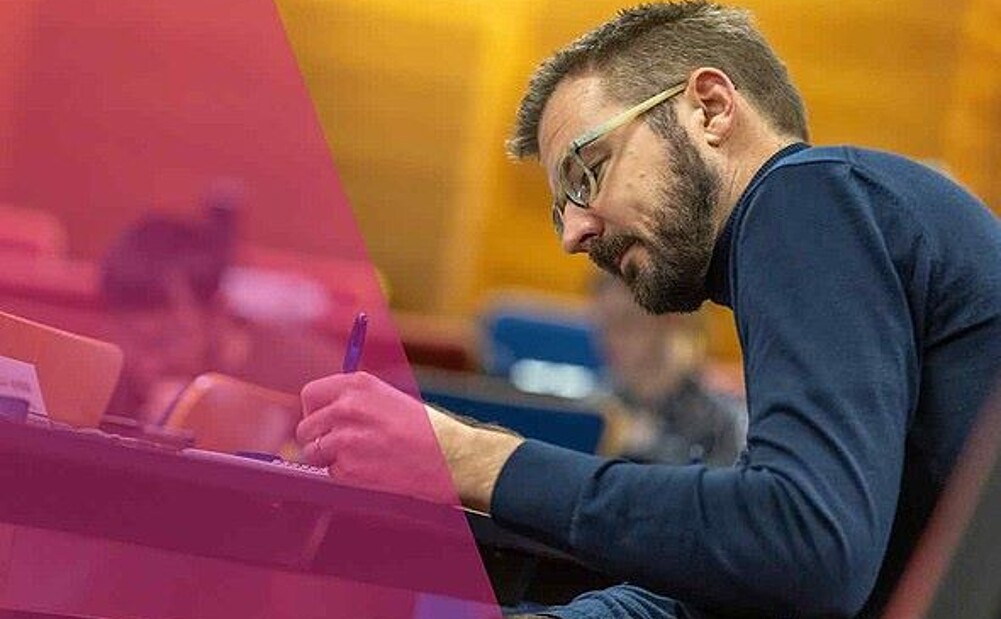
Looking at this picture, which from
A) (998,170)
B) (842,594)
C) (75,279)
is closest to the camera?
(842,594)

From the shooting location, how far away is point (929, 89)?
25.0ft

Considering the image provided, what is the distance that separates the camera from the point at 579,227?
1.55 meters

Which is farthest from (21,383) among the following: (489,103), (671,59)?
(489,103)

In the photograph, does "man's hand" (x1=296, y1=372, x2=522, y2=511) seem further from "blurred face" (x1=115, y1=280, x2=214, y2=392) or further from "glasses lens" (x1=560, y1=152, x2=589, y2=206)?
"blurred face" (x1=115, y1=280, x2=214, y2=392)

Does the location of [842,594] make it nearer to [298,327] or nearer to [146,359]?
[146,359]

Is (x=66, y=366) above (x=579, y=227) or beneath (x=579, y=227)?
beneath

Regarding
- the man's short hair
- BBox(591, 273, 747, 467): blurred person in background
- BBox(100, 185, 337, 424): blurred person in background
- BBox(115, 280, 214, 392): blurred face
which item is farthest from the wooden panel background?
the man's short hair

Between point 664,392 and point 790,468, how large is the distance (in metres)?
2.93

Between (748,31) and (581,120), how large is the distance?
0.59 feet

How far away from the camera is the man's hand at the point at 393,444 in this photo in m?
1.27

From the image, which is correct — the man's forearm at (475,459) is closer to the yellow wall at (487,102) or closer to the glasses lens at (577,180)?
the glasses lens at (577,180)

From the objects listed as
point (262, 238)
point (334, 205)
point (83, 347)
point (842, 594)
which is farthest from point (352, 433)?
point (334, 205)
